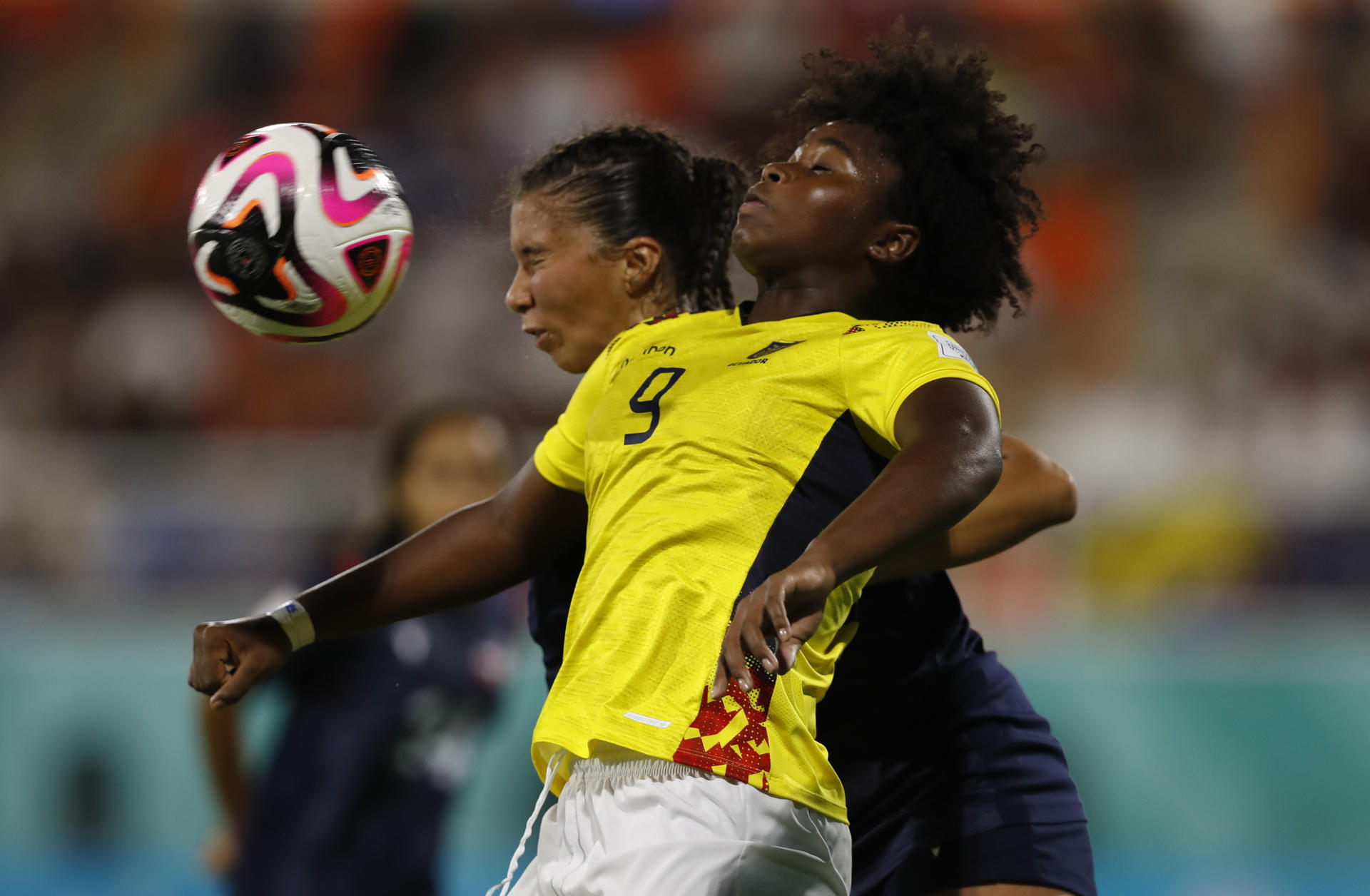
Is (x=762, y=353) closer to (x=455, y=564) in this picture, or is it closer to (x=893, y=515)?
(x=893, y=515)

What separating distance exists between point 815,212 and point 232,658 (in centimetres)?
108

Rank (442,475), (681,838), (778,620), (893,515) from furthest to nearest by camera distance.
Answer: (442,475), (681,838), (893,515), (778,620)

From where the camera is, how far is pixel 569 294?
276cm

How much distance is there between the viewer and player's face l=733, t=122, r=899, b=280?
2.29m

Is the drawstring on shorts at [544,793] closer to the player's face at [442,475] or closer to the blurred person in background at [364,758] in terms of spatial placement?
the blurred person in background at [364,758]

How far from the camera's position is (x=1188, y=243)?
9.02m

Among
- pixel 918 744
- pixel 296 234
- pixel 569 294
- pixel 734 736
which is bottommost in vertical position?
pixel 918 744

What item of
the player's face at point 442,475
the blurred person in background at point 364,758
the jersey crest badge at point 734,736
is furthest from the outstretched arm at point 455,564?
the player's face at point 442,475

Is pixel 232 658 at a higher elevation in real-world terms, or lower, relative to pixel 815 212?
lower

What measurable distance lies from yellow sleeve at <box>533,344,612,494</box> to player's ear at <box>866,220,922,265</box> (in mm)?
466

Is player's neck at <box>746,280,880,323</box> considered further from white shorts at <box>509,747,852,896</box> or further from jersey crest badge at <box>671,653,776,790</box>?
white shorts at <box>509,747,852,896</box>

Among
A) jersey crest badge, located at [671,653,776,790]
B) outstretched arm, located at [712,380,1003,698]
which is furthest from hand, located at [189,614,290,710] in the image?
outstretched arm, located at [712,380,1003,698]

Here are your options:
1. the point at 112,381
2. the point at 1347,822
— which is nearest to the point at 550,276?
the point at 1347,822

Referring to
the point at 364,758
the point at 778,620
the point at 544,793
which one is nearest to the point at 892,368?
the point at 778,620
